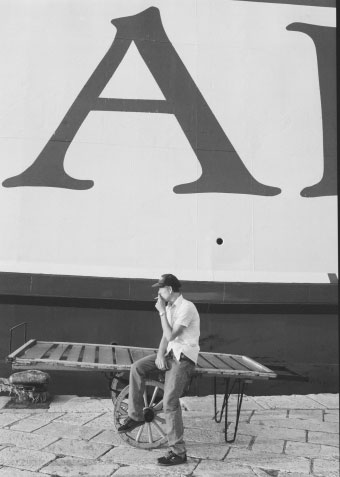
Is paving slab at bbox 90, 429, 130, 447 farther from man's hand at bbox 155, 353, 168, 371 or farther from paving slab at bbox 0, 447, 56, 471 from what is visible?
man's hand at bbox 155, 353, 168, 371

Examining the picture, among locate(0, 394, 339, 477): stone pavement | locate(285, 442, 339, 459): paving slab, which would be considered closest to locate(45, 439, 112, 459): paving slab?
locate(0, 394, 339, 477): stone pavement

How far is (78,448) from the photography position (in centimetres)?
463

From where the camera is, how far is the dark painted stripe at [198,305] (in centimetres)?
649

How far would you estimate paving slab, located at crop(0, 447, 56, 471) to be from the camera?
13.7ft

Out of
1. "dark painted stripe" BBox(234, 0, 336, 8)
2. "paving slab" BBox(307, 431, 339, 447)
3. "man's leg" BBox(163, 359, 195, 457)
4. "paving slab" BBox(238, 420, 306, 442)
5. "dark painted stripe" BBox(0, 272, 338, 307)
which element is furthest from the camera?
"dark painted stripe" BBox(234, 0, 336, 8)

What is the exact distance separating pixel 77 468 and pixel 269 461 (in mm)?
1695

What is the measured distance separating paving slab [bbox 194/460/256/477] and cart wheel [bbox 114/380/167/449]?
499 mm

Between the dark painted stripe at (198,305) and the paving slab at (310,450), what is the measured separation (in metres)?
2.02

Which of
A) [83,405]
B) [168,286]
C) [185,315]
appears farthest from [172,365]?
[83,405]

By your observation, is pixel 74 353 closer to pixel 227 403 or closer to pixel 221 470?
pixel 227 403

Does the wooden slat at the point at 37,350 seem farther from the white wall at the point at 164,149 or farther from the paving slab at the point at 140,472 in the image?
the paving slab at the point at 140,472

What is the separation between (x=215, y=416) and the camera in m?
5.55

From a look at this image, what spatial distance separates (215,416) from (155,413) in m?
1.13

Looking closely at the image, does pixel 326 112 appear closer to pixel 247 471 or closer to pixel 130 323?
pixel 130 323
